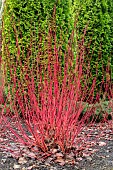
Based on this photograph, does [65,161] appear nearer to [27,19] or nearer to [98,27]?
[27,19]

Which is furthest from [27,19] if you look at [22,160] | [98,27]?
[22,160]

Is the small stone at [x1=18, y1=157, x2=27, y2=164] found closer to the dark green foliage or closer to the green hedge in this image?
the green hedge

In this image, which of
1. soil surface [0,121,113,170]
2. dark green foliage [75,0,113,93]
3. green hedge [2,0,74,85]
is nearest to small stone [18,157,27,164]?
soil surface [0,121,113,170]

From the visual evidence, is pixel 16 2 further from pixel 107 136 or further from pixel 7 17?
pixel 107 136

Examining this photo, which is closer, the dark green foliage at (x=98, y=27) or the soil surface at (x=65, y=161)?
the soil surface at (x=65, y=161)

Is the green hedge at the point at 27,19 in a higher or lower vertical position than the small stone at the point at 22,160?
higher

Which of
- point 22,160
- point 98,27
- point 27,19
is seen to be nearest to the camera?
point 22,160

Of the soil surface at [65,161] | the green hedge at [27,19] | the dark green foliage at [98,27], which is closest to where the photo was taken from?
the soil surface at [65,161]

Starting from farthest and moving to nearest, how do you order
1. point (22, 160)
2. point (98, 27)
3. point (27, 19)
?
point (98, 27)
point (27, 19)
point (22, 160)

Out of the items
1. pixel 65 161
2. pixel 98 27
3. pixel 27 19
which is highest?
pixel 27 19

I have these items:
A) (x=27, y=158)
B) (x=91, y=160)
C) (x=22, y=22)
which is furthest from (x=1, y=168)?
(x=22, y=22)

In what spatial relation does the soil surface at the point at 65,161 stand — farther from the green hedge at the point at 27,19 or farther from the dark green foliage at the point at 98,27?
the dark green foliage at the point at 98,27

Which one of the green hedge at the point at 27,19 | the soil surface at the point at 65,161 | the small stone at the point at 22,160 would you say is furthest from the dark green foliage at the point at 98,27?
the small stone at the point at 22,160

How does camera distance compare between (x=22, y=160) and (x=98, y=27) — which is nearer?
(x=22, y=160)
